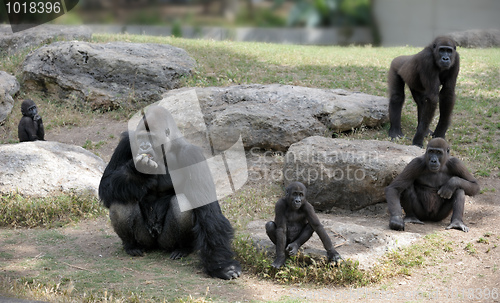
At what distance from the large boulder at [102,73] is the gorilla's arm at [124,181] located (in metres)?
5.64

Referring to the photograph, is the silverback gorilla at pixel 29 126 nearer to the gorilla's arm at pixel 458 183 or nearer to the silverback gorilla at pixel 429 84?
the silverback gorilla at pixel 429 84

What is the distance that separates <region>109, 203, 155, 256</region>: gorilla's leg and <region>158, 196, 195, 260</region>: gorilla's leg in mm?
190

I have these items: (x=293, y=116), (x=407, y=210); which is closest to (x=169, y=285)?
(x=407, y=210)

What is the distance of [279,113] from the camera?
8406mm

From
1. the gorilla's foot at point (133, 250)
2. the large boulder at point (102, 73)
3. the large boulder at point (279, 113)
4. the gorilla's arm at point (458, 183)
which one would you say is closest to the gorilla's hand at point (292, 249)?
the gorilla's foot at point (133, 250)

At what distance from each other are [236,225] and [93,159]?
2.90 meters

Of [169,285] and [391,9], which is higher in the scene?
[391,9]

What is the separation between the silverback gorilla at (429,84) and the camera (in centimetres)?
812

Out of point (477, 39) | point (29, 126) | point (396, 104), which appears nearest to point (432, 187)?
point (396, 104)

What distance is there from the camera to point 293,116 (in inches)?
334

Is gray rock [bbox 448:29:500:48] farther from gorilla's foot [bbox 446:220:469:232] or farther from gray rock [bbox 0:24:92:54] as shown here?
gorilla's foot [bbox 446:220:469:232]

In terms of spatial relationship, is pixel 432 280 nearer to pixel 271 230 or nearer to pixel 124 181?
pixel 271 230

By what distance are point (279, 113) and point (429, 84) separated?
8.11 feet

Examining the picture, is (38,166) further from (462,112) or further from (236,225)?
(462,112)
